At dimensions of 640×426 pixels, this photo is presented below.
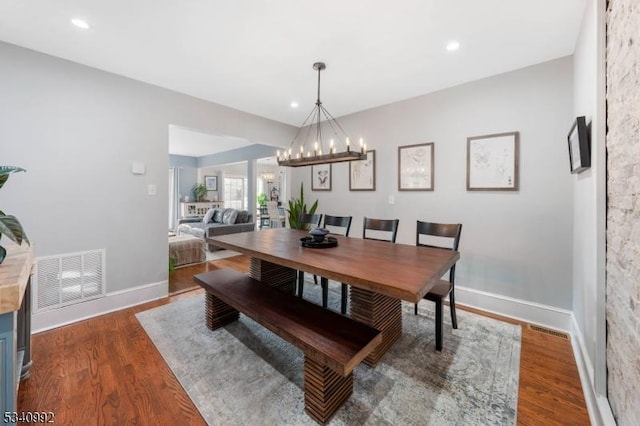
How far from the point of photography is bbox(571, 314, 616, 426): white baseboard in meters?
1.25

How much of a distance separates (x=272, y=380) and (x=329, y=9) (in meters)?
2.59

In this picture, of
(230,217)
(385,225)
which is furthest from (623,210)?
(230,217)

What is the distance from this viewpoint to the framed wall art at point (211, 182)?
912 cm

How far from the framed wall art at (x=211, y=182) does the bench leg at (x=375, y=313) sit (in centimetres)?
841

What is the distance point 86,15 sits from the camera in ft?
6.30

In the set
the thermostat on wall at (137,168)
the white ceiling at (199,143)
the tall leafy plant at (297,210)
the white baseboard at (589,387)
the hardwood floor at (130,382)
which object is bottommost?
the hardwood floor at (130,382)

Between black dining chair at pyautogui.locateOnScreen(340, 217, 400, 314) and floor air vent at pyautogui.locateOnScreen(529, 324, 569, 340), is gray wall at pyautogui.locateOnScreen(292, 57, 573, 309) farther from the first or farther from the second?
black dining chair at pyautogui.locateOnScreen(340, 217, 400, 314)

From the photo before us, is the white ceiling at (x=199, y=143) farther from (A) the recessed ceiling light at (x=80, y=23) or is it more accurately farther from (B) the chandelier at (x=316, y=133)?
(A) the recessed ceiling light at (x=80, y=23)

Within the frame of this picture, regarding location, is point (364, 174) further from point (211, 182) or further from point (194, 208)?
point (211, 182)

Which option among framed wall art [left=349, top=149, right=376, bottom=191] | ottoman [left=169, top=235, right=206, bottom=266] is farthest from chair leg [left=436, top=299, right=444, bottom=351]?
ottoman [left=169, top=235, right=206, bottom=266]

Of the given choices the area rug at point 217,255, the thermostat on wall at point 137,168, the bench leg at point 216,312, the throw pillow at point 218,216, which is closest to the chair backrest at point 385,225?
the bench leg at point 216,312

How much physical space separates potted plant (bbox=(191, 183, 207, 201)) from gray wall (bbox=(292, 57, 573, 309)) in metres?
7.12

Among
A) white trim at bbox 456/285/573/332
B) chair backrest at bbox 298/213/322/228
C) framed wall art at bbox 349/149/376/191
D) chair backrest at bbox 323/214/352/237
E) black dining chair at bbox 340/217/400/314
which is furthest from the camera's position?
framed wall art at bbox 349/149/376/191

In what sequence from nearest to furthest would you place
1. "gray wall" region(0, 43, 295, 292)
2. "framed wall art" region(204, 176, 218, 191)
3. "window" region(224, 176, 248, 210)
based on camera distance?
"gray wall" region(0, 43, 295, 292) → "framed wall art" region(204, 176, 218, 191) → "window" region(224, 176, 248, 210)
